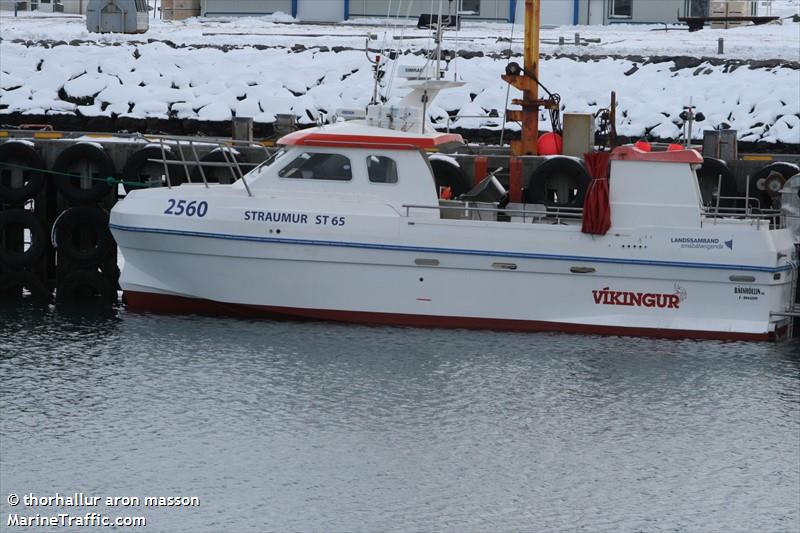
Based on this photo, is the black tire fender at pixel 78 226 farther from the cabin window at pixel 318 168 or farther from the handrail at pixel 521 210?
the handrail at pixel 521 210

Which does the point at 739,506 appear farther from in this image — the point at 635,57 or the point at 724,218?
the point at 635,57

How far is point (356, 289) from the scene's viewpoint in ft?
60.6

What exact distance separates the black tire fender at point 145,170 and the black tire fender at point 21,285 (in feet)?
6.37

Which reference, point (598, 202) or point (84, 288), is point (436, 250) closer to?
point (598, 202)

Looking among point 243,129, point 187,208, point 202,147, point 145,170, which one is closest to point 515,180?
point 187,208

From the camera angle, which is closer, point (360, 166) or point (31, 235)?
point (360, 166)

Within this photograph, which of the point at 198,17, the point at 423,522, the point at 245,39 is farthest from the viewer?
the point at 198,17

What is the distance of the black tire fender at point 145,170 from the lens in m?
20.2

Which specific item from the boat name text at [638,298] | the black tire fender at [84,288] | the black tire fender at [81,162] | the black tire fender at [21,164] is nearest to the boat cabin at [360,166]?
the boat name text at [638,298]

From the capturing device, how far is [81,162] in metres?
20.2

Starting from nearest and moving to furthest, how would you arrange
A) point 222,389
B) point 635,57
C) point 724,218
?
point 222,389 < point 724,218 < point 635,57

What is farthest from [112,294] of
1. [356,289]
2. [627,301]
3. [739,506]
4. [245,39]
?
[245,39]

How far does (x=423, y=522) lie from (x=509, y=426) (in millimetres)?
2658

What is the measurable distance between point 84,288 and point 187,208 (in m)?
2.74
